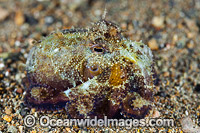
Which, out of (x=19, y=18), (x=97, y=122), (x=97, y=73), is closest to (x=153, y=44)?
(x=97, y=73)

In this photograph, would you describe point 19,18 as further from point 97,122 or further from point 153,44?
point 97,122

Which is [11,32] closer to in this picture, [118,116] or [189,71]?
[118,116]

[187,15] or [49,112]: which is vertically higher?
[187,15]

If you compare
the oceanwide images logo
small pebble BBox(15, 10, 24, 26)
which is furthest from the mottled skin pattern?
small pebble BBox(15, 10, 24, 26)

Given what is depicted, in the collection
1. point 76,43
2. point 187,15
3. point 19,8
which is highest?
point 19,8

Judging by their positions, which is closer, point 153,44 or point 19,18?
point 153,44

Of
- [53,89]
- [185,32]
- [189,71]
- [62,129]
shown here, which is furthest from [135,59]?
[185,32]
